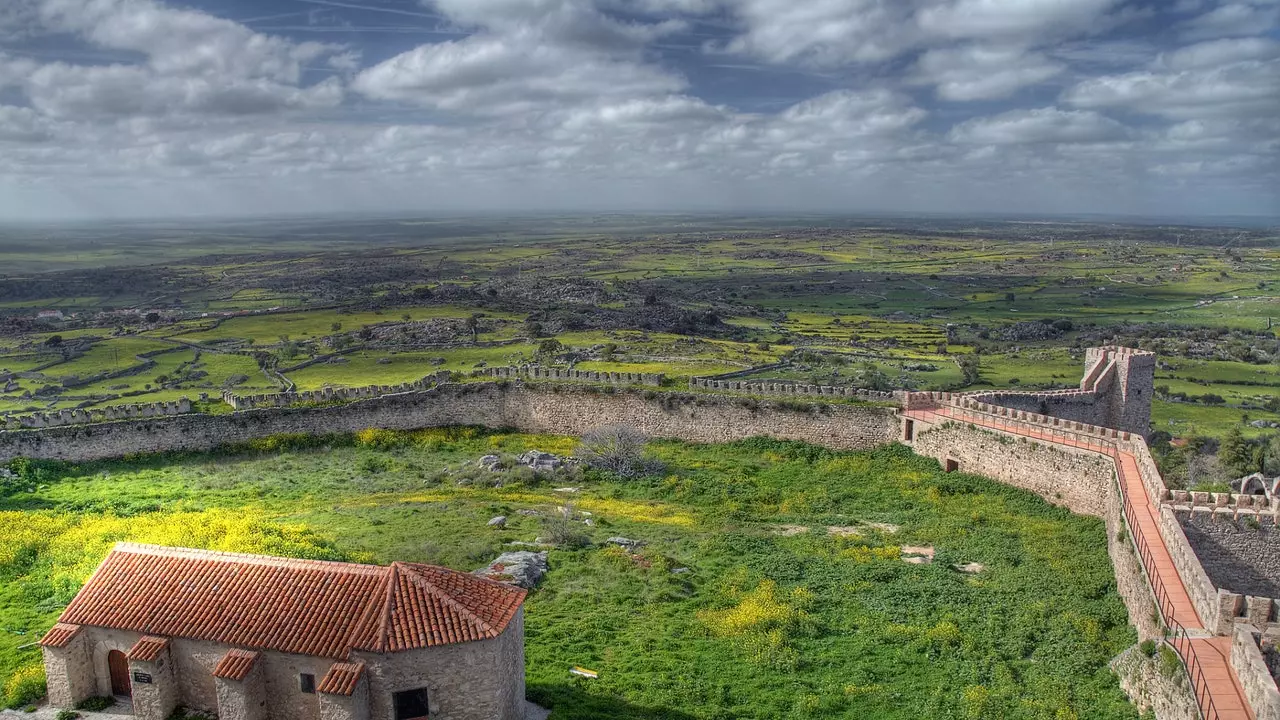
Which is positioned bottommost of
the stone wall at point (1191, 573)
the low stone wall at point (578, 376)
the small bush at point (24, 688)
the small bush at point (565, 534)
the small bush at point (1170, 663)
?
the small bush at point (565, 534)

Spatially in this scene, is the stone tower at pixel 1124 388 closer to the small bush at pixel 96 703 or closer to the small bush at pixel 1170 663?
the small bush at pixel 1170 663

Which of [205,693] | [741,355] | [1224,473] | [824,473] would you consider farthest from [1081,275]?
[205,693]

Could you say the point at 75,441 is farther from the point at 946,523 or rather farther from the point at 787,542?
the point at 946,523

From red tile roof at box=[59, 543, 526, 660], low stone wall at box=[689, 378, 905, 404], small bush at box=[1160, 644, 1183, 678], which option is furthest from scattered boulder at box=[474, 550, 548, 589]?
low stone wall at box=[689, 378, 905, 404]

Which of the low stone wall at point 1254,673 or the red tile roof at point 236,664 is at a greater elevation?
the low stone wall at point 1254,673

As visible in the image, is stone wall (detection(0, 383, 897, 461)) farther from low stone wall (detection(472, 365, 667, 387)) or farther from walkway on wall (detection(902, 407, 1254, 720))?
walkway on wall (detection(902, 407, 1254, 720))

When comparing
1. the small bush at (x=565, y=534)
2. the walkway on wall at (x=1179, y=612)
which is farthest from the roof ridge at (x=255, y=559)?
the walkway on wall at (x=1179, y=612)

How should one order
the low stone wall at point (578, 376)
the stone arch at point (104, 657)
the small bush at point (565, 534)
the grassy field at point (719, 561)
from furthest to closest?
the low stone wall at point (578, 376) < the small bush at point (565, 534) < the grassy field at point (719, 561) < the stone arch at point (104, 657)

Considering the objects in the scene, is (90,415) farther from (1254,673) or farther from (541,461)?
(1254,673)
